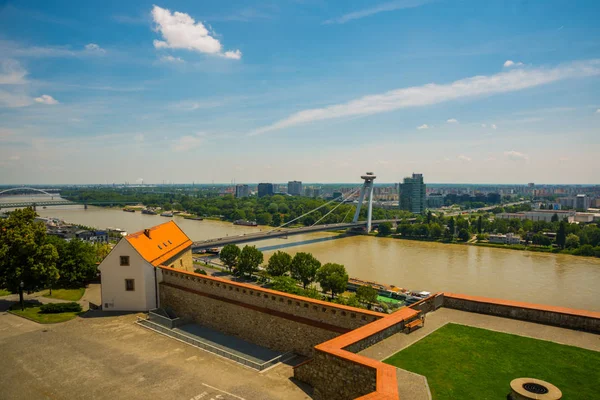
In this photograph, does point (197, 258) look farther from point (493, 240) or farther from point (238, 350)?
point (493, 240)

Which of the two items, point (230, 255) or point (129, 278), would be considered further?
point (230, 255)

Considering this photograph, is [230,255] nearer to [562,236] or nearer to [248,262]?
[248,262]

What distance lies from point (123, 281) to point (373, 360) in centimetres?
1008

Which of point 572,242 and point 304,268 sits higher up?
point 304,268

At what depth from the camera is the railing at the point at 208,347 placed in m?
8.40

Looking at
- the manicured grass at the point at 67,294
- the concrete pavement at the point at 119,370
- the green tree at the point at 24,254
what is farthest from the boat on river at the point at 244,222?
the concrete pavement at the point at 119,370

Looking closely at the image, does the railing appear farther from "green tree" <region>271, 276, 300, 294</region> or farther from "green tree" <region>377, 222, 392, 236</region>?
"green tree" <region>377, 222, 392, 236</region>

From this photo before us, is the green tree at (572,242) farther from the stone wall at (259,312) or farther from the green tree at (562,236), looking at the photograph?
the stone wall at (259,312)

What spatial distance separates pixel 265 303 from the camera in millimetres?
9703

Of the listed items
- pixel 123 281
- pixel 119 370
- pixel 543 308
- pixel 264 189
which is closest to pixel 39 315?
pixel 123 281

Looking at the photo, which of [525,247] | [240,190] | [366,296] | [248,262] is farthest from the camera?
[240,190]

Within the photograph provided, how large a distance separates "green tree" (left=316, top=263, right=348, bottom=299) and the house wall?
839 centimetres

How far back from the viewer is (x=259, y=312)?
9.88 m

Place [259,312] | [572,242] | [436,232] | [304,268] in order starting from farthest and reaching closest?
[436,232] → [572,242] → [304,268] → [259,312]
